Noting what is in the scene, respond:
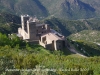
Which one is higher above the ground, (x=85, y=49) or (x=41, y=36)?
(x=41, y=36)

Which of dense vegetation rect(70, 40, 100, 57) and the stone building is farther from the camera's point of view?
dense vegetation rect(70, 40, 100, 57)

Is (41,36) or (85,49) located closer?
(41,36)

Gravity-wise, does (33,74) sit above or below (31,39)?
below

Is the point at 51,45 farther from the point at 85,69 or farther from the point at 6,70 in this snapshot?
the point at 6,70

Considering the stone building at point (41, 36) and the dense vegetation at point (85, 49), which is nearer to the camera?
the stone building at point (41, 36)

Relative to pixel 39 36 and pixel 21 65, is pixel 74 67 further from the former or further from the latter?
pixel 39 36

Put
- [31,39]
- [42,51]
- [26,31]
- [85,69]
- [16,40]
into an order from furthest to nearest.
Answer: [26,31] → [31,39] → [16,40] → [42,51] → [85,69]

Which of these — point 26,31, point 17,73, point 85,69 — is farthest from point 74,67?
point 26,31

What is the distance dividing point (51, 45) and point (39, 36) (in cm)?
791

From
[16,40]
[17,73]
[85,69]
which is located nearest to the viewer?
[17,73]

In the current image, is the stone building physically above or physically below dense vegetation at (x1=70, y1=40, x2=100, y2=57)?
above

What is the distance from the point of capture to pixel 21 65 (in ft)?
132

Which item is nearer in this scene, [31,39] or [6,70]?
[6,70]

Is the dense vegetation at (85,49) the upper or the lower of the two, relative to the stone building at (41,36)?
lower
